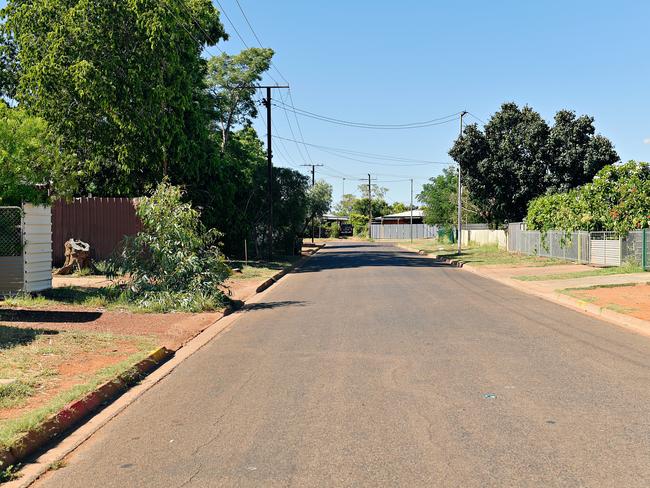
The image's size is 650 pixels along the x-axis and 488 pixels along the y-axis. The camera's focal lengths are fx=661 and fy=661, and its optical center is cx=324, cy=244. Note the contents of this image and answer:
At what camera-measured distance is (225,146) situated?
39125mm

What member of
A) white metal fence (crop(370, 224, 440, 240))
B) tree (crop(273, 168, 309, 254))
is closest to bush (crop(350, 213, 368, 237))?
white metal fence (crop(370, 224, 440, 240))

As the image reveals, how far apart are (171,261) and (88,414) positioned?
854 cm

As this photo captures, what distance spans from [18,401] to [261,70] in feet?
136

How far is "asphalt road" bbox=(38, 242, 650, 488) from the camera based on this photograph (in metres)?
4.98

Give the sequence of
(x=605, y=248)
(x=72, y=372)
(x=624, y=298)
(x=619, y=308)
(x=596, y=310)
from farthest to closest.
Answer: (x=605, y=248)
(x=624, y=298)
(x=596, y=310)
(x=619, y=308)
(x=72, y=372)

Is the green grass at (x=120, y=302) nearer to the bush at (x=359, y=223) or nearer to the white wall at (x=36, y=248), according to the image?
the white wall at (x=36, y=248)

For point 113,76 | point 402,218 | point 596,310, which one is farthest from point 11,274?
point 402,218

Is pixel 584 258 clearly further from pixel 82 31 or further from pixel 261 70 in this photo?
→ pixel 261 70

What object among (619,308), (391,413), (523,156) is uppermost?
(523,156)

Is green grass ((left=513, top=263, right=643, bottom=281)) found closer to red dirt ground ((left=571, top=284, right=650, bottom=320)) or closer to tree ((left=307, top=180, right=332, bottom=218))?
red dirt ground ((left=571, top=284, right=650, bottom=320))

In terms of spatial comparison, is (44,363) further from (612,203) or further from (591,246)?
(612,203)

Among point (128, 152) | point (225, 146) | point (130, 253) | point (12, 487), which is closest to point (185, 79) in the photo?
point (128, 152)

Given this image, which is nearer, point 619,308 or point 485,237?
point 619,308

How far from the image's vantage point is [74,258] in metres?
23.1
